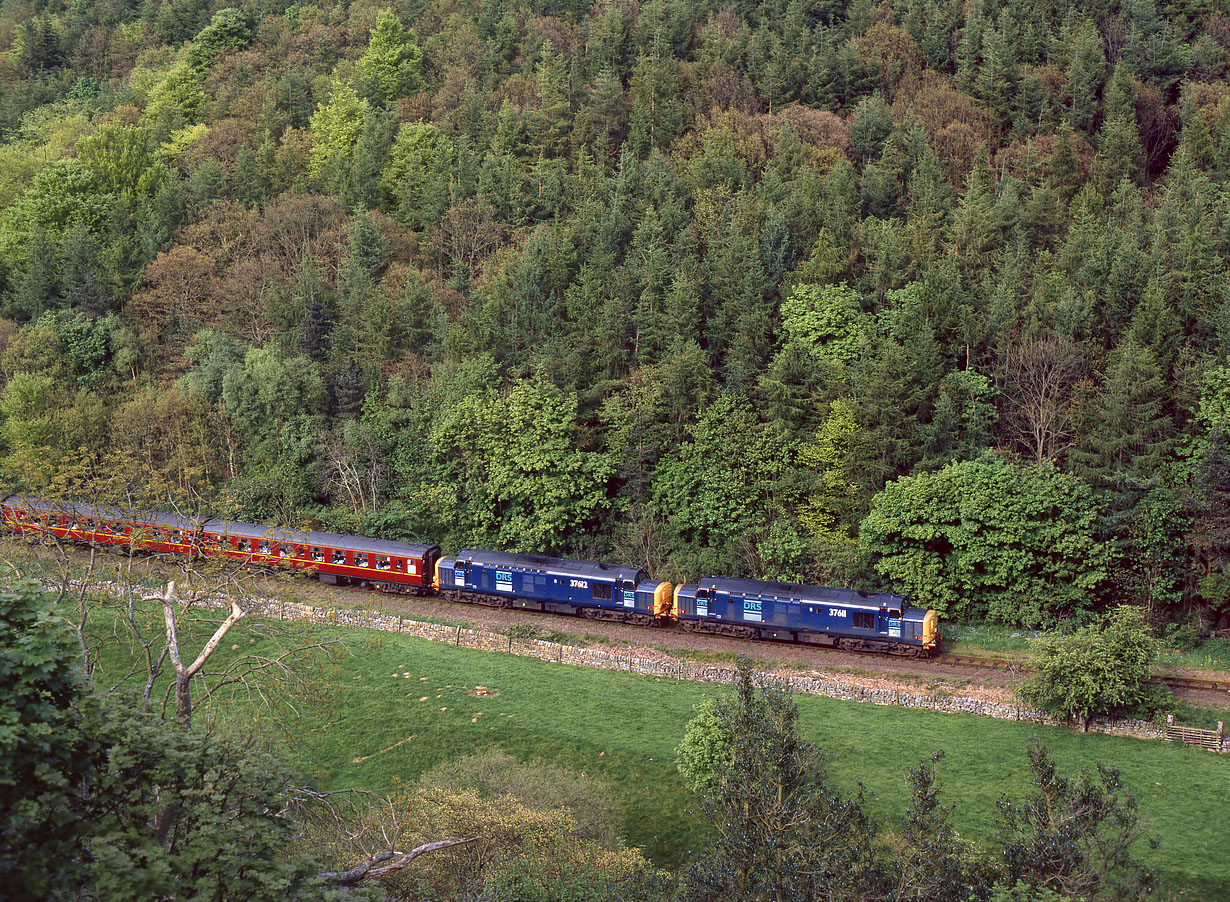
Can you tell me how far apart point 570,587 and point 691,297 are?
1595cm

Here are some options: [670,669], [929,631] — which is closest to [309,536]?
[670,669]

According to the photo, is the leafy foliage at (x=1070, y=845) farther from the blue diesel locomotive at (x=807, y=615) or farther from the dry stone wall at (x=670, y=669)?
Result: the blue diesel locomotive at (x=807, y=615)

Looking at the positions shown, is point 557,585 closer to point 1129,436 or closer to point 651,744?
point 651,744

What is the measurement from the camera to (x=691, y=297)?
2003 inches

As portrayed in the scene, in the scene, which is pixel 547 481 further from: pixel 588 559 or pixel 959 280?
pixel 959 280

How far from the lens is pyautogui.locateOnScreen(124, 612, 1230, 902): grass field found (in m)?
30.5

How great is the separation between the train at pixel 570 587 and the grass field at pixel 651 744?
4163 mm

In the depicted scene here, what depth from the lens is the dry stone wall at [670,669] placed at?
35.9 m

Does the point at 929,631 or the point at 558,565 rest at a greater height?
the point at 558,565

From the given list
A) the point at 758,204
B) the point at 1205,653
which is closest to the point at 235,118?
the point at 758,204

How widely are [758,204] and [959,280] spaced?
1218 centimetres

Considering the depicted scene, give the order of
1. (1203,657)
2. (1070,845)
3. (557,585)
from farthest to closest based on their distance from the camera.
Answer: (557,585), (1203,657), (1070,845)

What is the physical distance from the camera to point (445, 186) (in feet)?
210

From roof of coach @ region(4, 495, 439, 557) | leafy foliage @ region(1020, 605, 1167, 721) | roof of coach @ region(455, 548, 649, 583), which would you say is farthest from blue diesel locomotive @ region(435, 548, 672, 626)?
leafy foliage @ region(1020, 605, 1167, 721)
